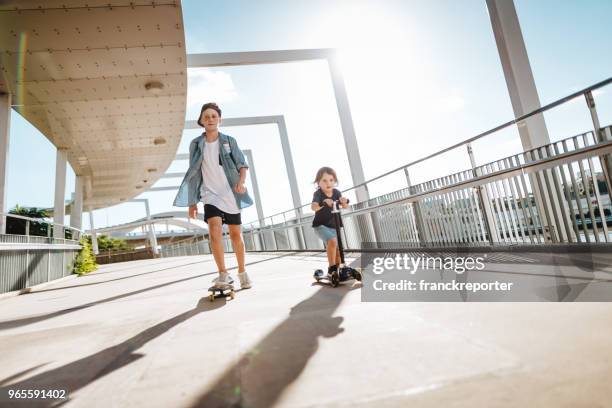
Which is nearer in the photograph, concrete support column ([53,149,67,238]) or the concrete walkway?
the concrete walkway

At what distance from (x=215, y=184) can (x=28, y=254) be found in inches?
222

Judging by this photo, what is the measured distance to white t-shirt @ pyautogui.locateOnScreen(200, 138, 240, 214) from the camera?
354cm

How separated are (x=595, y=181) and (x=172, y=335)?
11.2 feet

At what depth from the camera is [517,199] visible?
3.50m

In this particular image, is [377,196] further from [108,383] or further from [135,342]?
[108,383]

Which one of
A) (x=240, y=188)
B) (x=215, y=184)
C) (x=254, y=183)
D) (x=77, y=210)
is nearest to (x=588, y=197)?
(x=240, y=188)

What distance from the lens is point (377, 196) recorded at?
5.62m

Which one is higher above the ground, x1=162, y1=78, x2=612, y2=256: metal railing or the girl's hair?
the girl's hair

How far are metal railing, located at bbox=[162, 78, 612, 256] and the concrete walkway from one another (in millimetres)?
1722

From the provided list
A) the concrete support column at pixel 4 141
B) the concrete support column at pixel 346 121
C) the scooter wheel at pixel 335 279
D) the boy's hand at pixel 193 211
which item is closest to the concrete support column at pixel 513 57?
the scooter wheel at pixel 335 279

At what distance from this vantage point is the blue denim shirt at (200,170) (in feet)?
11.8

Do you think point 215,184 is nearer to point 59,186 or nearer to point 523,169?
point 523,169

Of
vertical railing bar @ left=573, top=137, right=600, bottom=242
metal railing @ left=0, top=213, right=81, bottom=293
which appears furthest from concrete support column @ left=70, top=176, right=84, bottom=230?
vertical railing bar @ left=573, top=137, right=600, bottom=242

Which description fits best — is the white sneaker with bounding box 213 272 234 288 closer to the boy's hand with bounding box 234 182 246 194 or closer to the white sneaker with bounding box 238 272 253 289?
the white sneaker with bounding box 238 272 253 289
